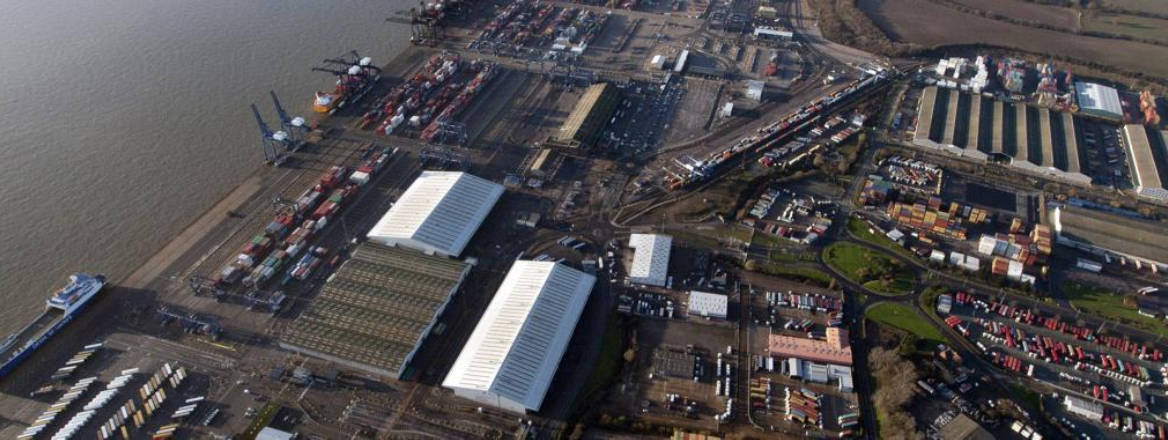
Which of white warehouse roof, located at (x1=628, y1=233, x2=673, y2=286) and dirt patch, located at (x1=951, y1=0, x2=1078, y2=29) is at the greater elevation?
dirt patch, located at (x1=951, y1=0, x2=1078, y2=29)

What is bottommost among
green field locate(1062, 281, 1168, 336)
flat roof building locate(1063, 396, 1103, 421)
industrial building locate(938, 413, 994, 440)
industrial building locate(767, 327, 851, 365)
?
flat roof building locate(1063, 396, 1103, 421)

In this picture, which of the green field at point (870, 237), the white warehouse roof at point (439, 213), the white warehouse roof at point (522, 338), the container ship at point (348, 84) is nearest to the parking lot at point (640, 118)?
the white warehouse roof at point (439, 213)

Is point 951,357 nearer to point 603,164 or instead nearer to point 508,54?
point 603,164

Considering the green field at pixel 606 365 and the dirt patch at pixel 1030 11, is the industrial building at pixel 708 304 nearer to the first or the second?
the green field at pixel 606 365

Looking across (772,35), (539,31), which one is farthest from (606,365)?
(772,35)

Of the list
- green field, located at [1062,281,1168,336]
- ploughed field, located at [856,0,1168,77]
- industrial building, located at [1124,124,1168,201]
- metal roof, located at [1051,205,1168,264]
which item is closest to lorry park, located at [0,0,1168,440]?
metal roof, located at [1051,205,1168,264]

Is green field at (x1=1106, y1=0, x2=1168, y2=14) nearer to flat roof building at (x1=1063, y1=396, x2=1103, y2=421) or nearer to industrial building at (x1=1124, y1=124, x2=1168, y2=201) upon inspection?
industrial building at (x1=1124, y1=124, x2=1168, y2=201)

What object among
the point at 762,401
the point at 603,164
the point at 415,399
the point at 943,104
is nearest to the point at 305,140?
the point at 603,164

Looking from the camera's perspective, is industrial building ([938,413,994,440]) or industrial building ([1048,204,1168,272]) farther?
industrial building ([1048,204,1168,272])
